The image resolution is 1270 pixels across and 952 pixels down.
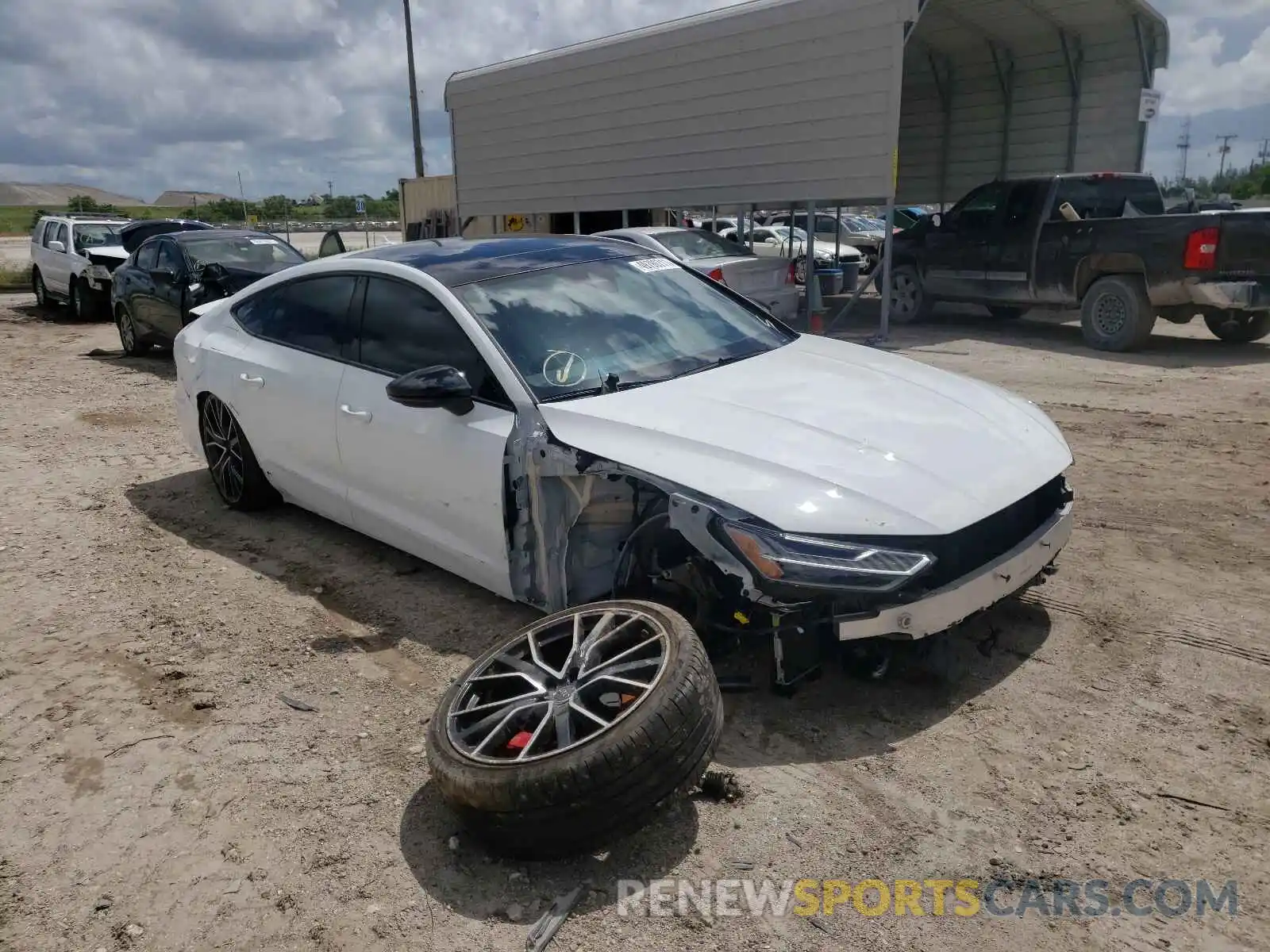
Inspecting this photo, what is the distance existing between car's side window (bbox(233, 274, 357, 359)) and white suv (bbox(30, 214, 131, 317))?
39.8 feet

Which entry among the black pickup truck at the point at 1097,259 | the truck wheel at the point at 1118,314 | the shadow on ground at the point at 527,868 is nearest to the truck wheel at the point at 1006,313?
the black pickup truck at the point at 1097,259

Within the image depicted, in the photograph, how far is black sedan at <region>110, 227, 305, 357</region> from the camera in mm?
10562

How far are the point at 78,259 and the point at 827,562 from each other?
1730 centimetres

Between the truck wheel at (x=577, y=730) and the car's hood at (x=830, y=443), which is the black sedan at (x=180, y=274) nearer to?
the car's hood at (x=830, y=443)

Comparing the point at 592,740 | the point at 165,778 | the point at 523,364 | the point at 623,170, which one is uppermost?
the point at 623,170

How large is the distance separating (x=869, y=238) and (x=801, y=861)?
2348cm

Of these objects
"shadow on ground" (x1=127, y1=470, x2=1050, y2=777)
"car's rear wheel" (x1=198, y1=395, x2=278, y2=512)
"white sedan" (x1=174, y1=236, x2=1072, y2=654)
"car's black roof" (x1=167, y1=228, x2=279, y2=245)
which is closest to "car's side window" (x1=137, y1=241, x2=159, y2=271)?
"car's black roof" (x1=167, y1=228, x2=279, y2=245)

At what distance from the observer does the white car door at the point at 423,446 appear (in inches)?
148

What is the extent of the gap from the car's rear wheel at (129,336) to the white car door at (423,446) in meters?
8.74

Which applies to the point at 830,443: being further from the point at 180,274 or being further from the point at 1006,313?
the point at 1006,313

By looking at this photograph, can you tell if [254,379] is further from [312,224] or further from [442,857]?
[312,224]

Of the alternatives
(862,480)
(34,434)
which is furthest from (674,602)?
(34,434)

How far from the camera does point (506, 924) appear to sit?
8.09ft

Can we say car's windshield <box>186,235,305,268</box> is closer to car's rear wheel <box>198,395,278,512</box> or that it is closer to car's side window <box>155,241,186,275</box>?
car's side window <box>155,241,186,275</box>
